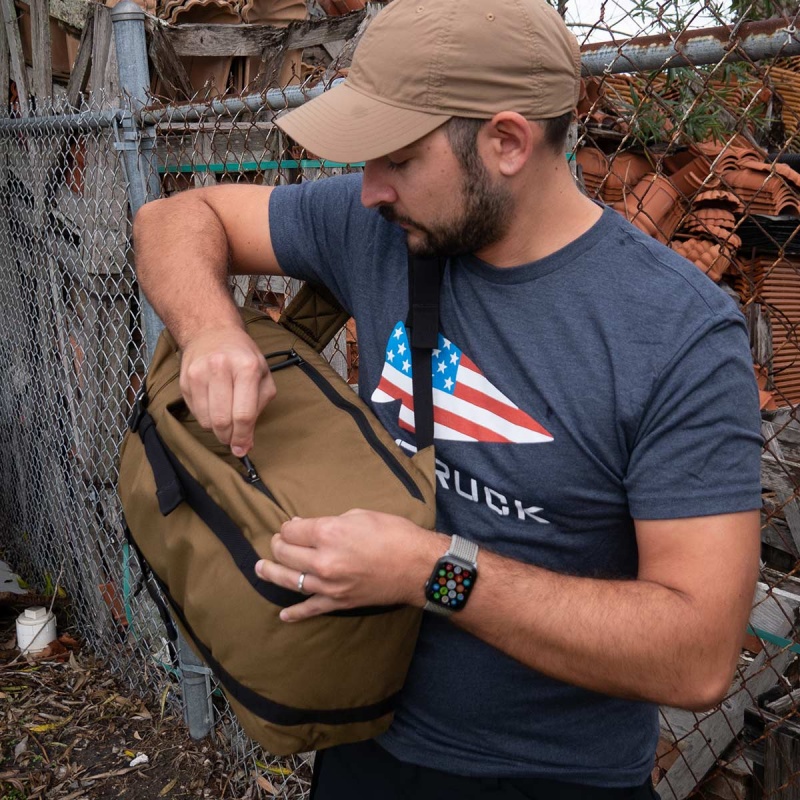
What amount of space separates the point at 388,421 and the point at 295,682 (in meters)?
0.51

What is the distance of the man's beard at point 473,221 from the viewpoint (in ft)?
4.38

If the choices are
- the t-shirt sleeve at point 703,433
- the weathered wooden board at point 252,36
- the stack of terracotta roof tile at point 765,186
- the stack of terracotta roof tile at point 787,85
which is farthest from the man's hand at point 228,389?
the stack of terracotta roof tile at point 787,85

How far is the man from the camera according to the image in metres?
1.16

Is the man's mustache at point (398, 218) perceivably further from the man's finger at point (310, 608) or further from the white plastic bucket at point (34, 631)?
the white plastic bucket at point (34, 631)

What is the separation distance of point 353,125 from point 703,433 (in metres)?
0.74

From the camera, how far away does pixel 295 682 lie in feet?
4.23

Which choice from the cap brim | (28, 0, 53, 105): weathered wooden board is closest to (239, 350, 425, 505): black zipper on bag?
the cap brim

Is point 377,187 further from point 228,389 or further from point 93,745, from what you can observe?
point 93,745

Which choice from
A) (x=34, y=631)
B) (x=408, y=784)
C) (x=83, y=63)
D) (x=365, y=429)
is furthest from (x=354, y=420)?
(x=34, y=631)

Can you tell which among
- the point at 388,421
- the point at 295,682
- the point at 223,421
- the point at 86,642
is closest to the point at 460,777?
the point at 295,682

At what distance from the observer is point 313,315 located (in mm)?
1868

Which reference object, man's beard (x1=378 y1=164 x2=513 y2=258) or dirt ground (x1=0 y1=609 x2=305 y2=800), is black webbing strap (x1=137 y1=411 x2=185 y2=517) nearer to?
man's beard (x1=378 y1=164 x2=513 y2=258)

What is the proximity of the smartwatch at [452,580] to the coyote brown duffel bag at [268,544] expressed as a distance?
0.09 metres

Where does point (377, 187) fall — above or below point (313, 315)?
above
